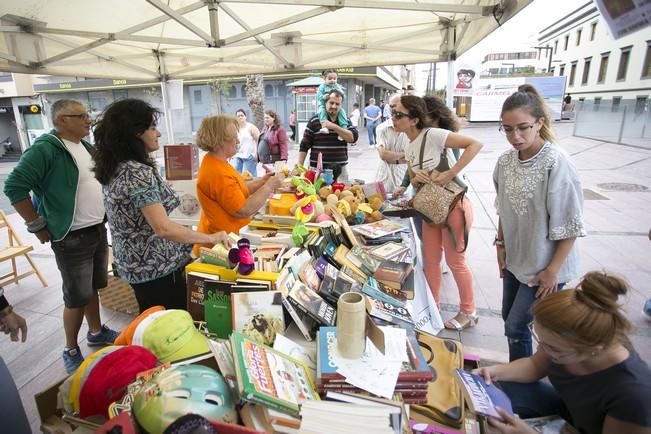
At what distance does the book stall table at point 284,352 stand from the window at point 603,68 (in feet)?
112

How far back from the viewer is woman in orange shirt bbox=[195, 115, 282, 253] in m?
2.10

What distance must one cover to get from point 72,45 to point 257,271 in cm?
401

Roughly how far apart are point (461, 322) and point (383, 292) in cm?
151

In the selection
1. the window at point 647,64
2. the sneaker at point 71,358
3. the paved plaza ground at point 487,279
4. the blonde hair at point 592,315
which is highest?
the window at point 647,64

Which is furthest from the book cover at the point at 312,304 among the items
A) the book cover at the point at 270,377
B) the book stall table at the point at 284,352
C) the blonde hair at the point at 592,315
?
the blonde hair at the point at 592,315

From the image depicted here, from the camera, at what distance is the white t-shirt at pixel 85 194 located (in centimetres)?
231

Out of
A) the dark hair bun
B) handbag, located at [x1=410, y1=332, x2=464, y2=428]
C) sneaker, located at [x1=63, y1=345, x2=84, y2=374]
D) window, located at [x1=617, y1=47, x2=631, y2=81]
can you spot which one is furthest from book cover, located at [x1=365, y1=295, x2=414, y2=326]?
window, located at [x1=617, y1=47, x2=631, y2=81]

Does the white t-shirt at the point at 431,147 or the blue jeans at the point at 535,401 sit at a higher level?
the white t-shirt at the point at 431,147

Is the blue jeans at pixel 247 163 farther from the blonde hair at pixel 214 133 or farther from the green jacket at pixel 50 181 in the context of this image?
the blonde hair at pixel 214 133

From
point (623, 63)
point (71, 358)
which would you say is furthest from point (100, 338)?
point (623, 63)

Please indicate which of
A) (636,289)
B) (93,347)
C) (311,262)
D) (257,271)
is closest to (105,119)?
(257,271)

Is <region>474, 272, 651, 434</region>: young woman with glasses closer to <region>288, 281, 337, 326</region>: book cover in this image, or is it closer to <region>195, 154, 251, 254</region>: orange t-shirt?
<region>288, 281, 337, 326</region>: book cover

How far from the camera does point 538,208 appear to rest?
179cm

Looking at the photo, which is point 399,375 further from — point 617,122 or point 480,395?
point 617,122
